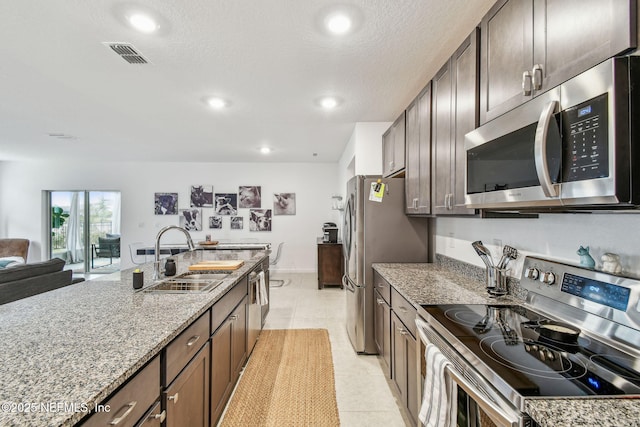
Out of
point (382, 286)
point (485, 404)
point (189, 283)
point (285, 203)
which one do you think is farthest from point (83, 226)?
point (485, 404)

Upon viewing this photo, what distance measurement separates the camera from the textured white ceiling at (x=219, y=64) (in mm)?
1678

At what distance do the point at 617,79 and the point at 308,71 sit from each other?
1997 millimetres

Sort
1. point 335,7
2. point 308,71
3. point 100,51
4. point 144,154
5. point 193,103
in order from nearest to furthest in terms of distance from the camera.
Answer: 1. point 335,7
2. point 100,51
3. point 308,71
4. point 193,103
5. point 144,154

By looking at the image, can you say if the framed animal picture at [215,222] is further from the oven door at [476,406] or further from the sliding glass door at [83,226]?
the oven door at [476,406]

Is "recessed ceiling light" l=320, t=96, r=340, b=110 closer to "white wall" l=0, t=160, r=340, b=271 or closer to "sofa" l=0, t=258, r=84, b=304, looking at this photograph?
"white wall" l=0, t=160, r=340, b=271

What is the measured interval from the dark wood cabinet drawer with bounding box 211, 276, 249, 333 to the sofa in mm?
2643

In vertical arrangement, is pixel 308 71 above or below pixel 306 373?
above

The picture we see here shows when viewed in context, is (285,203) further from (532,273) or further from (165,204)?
(532,273)

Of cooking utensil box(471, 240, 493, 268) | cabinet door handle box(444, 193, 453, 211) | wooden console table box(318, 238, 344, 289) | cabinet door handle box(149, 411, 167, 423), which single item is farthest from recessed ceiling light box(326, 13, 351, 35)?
wooden console table box(318, 238, 344, 289)

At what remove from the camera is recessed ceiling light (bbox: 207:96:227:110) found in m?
2.94

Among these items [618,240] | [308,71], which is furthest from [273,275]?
[618,240]

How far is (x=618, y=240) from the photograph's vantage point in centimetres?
114

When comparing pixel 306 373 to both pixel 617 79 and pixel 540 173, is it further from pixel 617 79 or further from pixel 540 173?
pixel 617 79

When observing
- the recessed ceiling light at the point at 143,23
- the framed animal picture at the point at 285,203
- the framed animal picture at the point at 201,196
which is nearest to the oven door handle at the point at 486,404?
the recessed ceiling light at the point at 143,23
